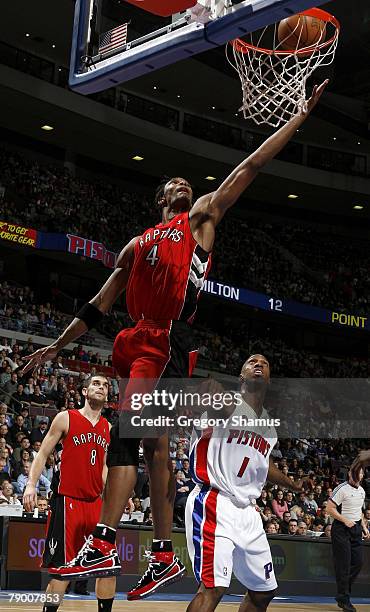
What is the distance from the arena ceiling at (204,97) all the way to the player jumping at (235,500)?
20.2 meters

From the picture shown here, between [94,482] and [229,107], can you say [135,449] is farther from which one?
[229,107]

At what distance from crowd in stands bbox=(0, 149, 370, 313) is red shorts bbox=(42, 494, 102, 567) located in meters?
17.2

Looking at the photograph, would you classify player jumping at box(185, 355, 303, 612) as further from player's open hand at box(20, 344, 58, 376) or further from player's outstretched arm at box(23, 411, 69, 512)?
player's open hand at box(20, 344, 58, 376)

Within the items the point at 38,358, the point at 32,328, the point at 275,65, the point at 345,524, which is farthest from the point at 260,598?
the point at 32,328

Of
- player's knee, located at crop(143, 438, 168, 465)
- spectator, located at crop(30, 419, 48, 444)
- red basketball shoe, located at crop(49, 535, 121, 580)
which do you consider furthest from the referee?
red basketball shoe, located at crop(49, 535, 121, 580)

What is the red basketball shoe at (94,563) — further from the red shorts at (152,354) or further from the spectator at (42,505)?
the spectator at (42,505)

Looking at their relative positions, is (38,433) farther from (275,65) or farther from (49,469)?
(275,65)

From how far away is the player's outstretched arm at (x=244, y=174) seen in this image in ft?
13.0

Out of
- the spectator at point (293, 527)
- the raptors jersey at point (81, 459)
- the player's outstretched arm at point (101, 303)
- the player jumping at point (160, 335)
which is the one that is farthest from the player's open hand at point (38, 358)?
the spectator at point (293, 527)

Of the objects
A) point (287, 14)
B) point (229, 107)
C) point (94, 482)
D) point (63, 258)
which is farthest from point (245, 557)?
point (229, 107)

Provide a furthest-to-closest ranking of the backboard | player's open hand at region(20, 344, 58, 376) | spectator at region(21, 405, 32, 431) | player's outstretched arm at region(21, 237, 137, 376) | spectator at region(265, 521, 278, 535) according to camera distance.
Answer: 1. spectator at region(21, 405, 32, 431)
2. spectator at region(265, 521, 278, 535)
3. the backboard
4. player's open hand at region(20, 344, 58, 376)
5. player's outstretched arm at region(21, 237, 137, 376)

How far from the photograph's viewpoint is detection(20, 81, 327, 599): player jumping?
3861 mm

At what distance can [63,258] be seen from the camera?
2569cm

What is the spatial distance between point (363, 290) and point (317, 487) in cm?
1648
